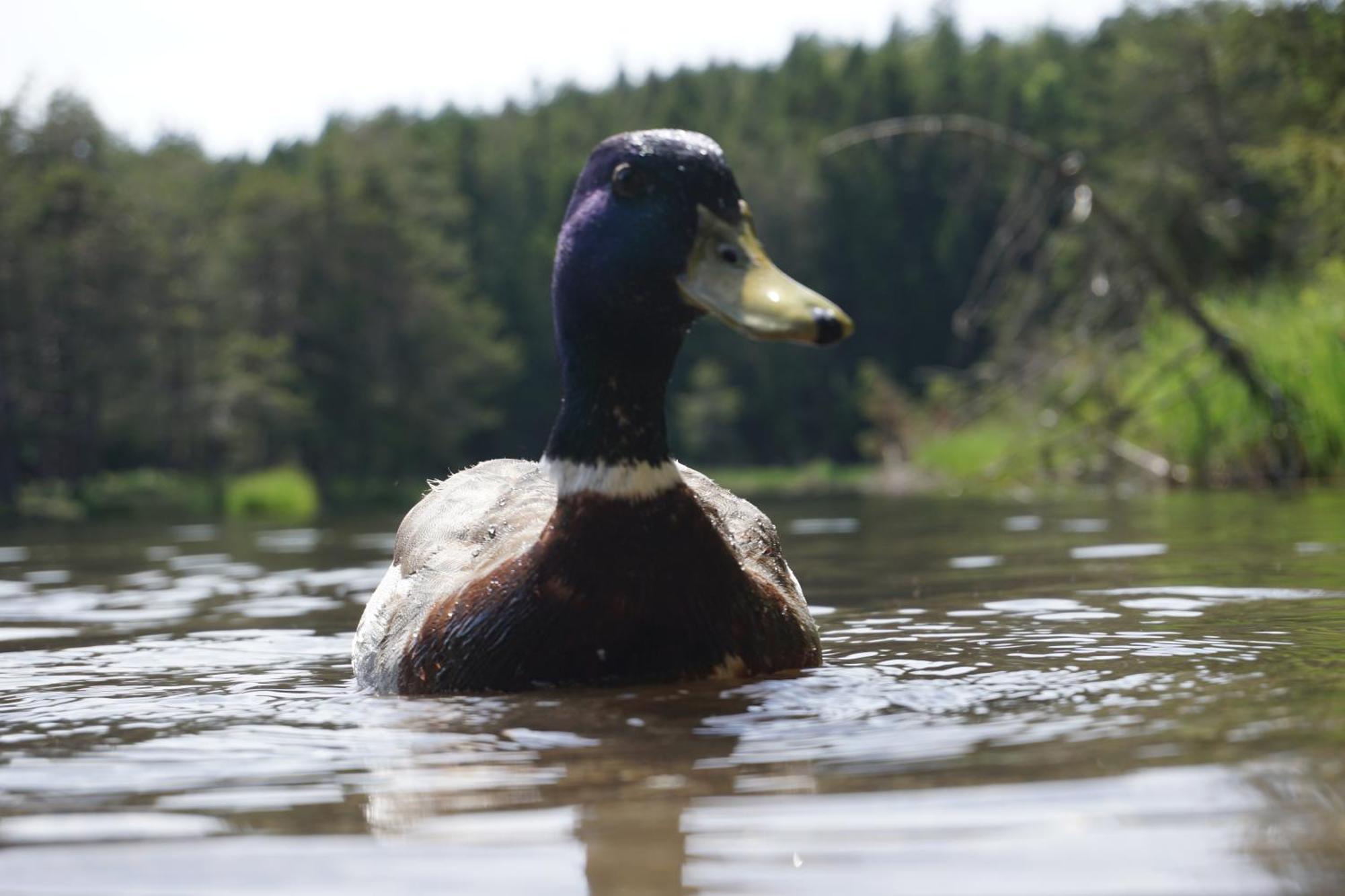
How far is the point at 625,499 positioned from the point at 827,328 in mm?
864

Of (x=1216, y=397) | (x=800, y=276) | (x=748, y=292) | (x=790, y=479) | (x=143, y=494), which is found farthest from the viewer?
(x=800, y=276)

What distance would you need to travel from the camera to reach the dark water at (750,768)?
248 cm

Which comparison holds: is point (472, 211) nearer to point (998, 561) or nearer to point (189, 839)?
point (998, 561)

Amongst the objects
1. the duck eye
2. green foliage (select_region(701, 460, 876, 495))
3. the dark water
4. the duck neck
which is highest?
the duck eye

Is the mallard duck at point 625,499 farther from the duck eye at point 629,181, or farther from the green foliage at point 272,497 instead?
the green foliage at point 272,497

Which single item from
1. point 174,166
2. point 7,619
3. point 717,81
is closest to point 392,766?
point 7,619

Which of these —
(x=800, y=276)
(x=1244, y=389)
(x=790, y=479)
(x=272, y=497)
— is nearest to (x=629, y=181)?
(x=1244, y=389)

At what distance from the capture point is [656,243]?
12.8 feet

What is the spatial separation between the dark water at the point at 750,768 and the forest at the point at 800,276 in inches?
235

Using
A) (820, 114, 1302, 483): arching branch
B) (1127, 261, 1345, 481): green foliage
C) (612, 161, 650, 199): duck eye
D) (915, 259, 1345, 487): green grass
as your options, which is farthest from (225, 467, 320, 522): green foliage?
(612, 161, 650, 199): duck eye

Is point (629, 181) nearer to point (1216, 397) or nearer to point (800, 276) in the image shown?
point (1216, 397)

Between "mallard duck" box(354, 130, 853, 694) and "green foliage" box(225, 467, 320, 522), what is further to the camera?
"green foliage" box(225, 467, 320, 522)

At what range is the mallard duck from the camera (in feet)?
12.8

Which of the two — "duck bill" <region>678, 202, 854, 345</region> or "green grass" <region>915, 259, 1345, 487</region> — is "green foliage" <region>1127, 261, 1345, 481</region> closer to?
"green grass" <region>915, 259, 1345, 487</region>
